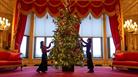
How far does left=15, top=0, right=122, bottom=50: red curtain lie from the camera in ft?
35.0

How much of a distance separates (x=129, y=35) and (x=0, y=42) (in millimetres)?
6653

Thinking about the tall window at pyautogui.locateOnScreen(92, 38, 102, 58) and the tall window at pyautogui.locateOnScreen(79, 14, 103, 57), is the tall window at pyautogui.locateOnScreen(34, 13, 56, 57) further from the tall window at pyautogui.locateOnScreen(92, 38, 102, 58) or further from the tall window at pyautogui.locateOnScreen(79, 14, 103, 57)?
the tall window at pyautogui.locateOnScreen(92, 38, 102, 58)

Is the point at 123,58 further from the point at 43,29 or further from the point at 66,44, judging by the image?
the point at 43,29

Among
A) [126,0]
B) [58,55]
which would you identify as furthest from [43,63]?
[126,0]

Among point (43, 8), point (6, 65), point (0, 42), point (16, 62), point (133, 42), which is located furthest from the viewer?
point (43, 8)

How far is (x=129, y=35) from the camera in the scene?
10.3 m

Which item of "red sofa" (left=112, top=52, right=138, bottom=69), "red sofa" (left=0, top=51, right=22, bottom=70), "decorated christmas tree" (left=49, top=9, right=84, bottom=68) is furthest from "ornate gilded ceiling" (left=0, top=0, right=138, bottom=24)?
"decorated christmas tree" (left=49, top=9, right=84, bottom=68)

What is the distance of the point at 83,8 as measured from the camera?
1109cm

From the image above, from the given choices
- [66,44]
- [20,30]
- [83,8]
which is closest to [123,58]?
[66,44]

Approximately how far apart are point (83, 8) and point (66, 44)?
4091 mm

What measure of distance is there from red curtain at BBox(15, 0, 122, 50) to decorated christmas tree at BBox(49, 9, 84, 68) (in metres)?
2.87

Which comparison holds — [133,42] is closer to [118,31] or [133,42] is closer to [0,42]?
[118,31]

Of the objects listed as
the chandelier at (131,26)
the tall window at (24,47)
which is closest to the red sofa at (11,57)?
the tall window at (24,47)

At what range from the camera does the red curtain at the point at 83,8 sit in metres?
10.7
